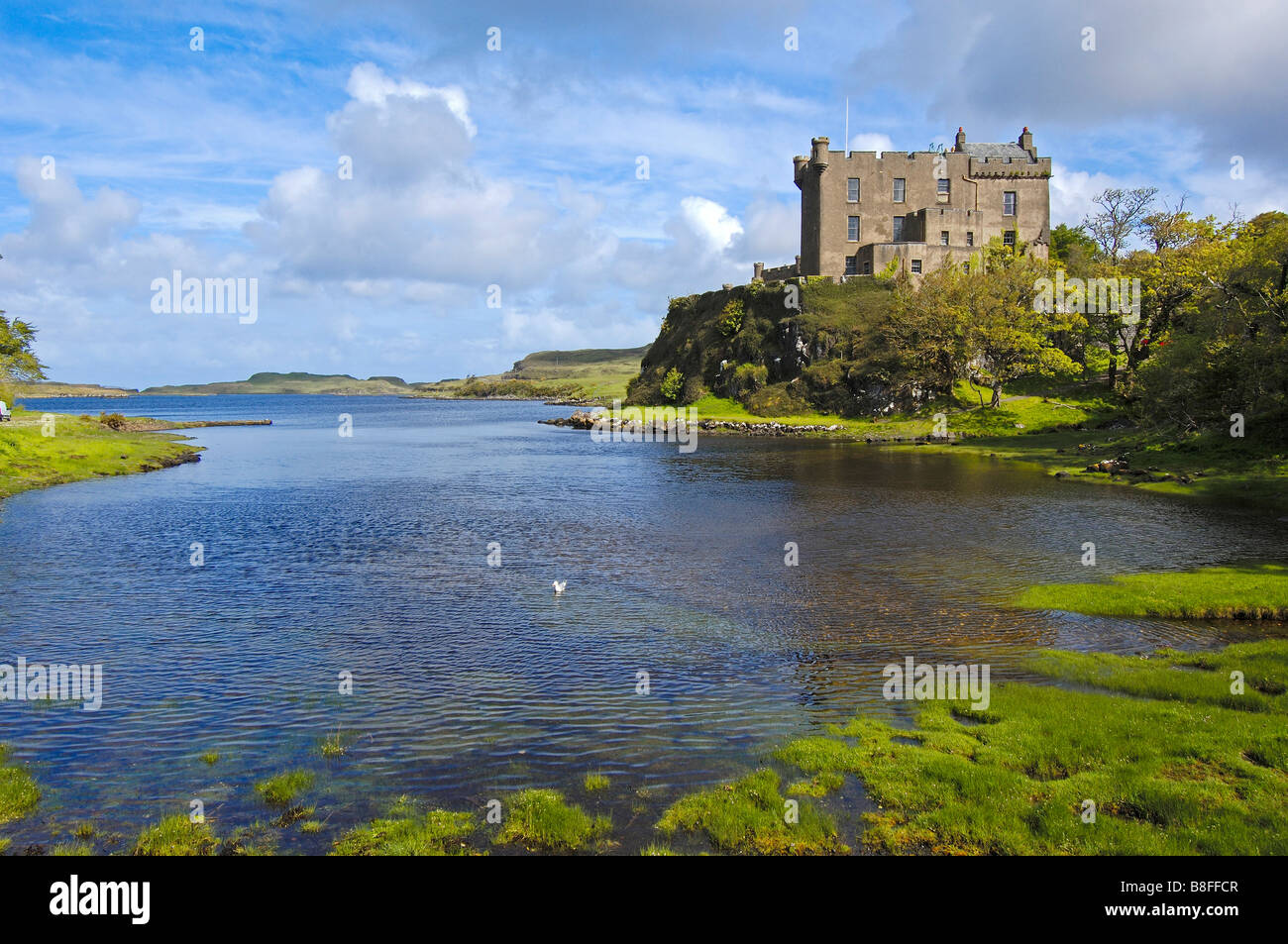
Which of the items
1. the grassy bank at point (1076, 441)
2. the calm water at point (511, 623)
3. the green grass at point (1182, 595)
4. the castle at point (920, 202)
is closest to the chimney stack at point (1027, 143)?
the castle at point (920, 202)

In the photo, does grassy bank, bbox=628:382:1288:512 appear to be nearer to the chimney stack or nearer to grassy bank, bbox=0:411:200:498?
the chimney stack

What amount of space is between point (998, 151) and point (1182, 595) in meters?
A: 103

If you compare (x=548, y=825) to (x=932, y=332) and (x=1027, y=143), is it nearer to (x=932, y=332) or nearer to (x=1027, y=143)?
(x=932, y=332)

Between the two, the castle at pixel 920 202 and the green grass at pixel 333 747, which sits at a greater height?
the castle at pixel 920 202

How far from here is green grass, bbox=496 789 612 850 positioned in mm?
11555

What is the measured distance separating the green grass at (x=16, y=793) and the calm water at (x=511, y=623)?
23 centimetres

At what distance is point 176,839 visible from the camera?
1137 centimetres

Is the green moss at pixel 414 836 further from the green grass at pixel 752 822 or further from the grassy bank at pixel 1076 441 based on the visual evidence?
the grassy bank at pixel 1076 441

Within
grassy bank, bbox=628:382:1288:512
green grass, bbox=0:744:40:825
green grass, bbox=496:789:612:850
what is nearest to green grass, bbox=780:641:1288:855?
green grass, bbox=496:789:612:850

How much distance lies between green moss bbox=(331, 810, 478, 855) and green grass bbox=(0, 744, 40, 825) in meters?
5.23

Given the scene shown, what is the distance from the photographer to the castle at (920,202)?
10494 cm
